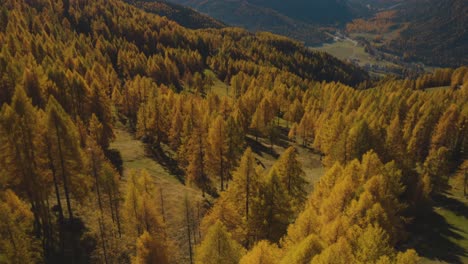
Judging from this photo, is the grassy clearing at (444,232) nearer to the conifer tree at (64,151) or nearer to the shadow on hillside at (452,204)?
the shadow on hillside at (452,204)

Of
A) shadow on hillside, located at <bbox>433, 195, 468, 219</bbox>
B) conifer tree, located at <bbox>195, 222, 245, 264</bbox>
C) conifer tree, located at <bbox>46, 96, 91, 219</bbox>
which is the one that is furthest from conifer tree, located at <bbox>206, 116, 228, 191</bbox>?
shadow on hillside, located at <bbox>433, 195, 468, 219</bbox>

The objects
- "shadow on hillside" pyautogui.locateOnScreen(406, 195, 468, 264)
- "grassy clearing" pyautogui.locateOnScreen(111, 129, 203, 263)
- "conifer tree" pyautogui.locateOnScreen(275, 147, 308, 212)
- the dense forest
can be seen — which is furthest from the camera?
"shadow on hillside" pyautogui.locateOnScreen(406, 195, 468, 264)

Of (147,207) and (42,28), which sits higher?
(42,28)

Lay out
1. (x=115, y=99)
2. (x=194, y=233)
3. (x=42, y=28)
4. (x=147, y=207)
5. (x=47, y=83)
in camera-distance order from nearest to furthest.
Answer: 1. (x=147, y=207)
2. (x=194, y=233)
3. (x=47, y=83)
4. (x=115, y=99)
5. (x=42, y=28)

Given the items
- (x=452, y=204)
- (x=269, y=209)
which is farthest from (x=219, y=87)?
(x=269, y=209)

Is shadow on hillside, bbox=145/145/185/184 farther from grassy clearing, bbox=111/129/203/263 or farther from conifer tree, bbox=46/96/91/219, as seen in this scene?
conifer tree, bbox=46/96/91/219

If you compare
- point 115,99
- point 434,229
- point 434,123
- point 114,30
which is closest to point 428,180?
point 434,229

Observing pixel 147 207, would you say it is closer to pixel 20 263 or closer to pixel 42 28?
pixel 20 263
